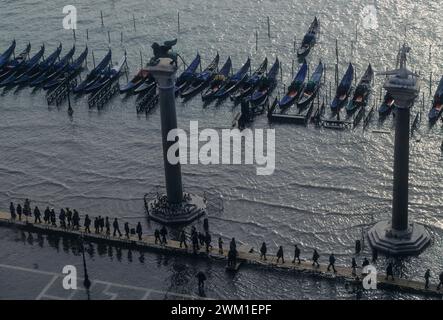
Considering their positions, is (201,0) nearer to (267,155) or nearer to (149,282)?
(267,155)

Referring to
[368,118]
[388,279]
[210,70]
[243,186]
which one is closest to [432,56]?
[368,118]

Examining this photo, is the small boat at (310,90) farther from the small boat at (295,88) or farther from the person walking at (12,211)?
the person walking at (12,211)

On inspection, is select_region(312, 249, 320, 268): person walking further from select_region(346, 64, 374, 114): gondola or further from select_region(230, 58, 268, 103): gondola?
select_region(230, 58, 268, 103): gondola

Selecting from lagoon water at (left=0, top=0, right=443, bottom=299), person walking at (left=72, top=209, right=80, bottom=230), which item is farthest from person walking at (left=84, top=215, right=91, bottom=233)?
lagoon water at (left=0, top=0, right=443, bottom=299)

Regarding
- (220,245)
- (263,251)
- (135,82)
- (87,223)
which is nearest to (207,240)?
(220,245)

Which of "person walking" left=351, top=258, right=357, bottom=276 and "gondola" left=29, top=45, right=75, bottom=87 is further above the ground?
"gondola" left=29, top=45, right=75, bottom=87

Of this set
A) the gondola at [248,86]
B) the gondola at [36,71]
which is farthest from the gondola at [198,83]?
the gondola at [36,71]
